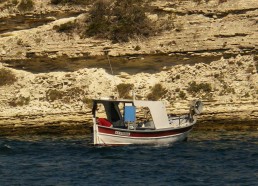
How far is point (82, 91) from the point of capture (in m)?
39.9

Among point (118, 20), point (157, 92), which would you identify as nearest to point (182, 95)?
point (157, 92)

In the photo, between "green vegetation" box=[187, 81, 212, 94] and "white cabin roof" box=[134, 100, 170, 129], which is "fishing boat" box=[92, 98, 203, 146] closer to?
"white cabin roof" box=[134, 100, 170, 129]

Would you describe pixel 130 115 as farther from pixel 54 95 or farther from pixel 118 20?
pixel 118 20

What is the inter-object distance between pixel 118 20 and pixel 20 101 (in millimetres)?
7837

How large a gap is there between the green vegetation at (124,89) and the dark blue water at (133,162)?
462 centimetres

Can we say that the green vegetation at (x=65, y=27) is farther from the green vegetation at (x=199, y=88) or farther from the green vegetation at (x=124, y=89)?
the green vegetation at (x=199, y=88)

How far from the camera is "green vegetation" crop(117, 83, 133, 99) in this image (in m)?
39.8

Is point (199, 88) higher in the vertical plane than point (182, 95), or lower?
higher

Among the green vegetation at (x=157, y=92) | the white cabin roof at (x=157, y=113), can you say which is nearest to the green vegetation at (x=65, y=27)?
the green vegetation at (x=157, y=92)

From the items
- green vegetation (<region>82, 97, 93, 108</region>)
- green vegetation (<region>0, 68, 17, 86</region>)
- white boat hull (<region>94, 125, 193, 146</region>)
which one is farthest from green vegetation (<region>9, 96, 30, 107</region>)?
white boat hull (<region>94, 125, 193, 146</region>)

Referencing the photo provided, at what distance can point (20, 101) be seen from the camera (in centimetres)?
3978

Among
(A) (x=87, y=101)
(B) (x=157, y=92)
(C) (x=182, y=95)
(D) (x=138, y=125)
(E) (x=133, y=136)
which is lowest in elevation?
(E) (x=133, y=136)

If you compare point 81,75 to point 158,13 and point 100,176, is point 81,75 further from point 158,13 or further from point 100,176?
point 100,176

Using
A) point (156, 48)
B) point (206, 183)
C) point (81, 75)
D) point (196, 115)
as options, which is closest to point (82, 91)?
point (81, 75)
